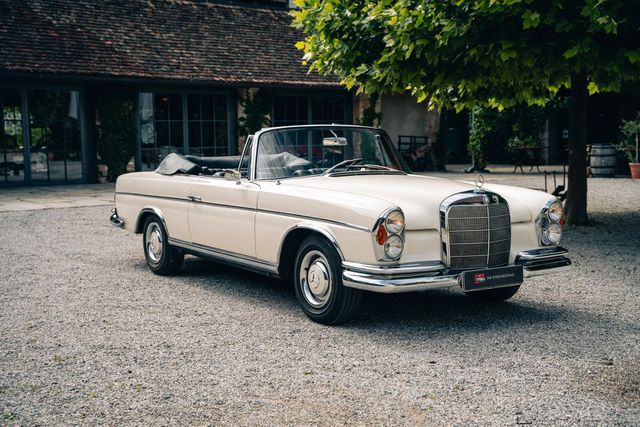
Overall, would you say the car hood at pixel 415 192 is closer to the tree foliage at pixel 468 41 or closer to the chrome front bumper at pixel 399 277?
the chrome front bumper at pixel 399 277

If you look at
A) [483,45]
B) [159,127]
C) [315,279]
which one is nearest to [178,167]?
[315,279]

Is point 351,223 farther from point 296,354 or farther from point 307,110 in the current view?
point 307,110

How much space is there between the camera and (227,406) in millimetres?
3787

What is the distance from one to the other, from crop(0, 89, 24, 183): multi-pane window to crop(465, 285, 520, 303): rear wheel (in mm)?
14670

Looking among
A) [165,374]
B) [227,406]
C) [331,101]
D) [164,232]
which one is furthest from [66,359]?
[331,101]

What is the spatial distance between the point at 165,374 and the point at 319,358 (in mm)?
963

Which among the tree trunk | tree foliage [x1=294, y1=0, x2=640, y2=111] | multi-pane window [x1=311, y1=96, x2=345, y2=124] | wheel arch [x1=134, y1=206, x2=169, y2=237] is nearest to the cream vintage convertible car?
wheel arch [x1=134, y1=206, x2=169, y2=237]

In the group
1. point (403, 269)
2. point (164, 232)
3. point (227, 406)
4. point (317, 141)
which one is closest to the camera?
point (227, 406)

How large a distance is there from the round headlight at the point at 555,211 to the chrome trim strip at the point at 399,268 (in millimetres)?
1166

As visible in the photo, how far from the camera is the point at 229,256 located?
6.29 m

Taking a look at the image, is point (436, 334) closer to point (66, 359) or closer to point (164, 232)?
point (66, 359)

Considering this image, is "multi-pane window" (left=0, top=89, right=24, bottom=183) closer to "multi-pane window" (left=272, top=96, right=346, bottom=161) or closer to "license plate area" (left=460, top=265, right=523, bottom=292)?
"multi-pane window" (left=272, top=96, right=346, bottom=161)

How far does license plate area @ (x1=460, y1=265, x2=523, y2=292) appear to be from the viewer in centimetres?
500

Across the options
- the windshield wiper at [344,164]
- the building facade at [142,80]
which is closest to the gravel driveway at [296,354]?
the windshield wiper at [344,164]
